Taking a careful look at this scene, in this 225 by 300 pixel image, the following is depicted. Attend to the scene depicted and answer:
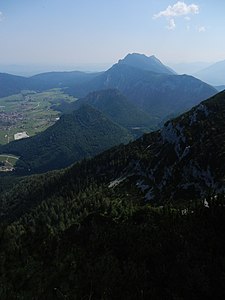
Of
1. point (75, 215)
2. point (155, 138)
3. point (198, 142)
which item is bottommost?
point (75, 215)

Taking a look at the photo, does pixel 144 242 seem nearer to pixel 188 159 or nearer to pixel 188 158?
pixel 188 159

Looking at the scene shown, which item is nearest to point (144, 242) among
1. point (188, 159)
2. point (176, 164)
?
point (188, 159)

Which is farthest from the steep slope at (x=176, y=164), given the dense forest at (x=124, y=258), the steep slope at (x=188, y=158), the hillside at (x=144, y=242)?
the dense forest at (x=124, y=258)

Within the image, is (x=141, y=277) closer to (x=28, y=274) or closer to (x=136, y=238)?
(x=136, y=238)

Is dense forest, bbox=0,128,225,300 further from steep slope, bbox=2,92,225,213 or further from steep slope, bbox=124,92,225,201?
steep slope, bbox=2,92,225,213

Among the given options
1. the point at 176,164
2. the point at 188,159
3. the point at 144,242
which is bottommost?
the point at 176,164

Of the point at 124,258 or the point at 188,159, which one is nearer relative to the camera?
A: the point at 124,258

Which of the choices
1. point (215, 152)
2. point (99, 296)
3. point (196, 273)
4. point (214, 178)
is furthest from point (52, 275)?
point (215, 152)

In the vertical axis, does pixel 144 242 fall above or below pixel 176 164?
above
